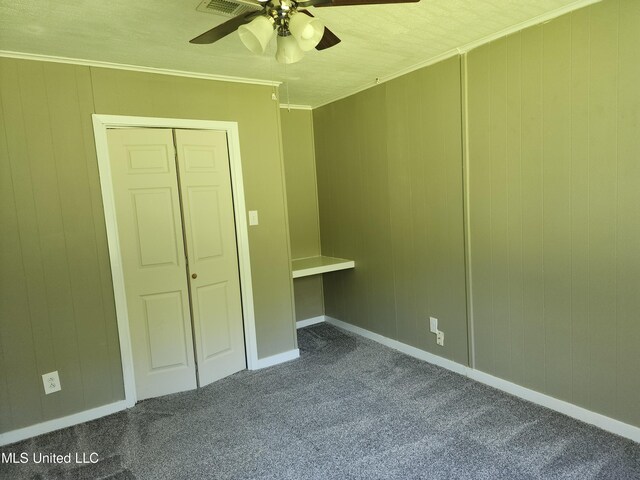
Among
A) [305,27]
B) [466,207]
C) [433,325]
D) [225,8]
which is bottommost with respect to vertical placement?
[433,325]

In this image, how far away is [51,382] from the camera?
2.60 meters

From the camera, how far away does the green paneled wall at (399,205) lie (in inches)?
118

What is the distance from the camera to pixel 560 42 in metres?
2.28

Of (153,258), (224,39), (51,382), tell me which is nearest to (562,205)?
(224,39)

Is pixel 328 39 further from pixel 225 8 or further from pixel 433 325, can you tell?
pixel 433 325

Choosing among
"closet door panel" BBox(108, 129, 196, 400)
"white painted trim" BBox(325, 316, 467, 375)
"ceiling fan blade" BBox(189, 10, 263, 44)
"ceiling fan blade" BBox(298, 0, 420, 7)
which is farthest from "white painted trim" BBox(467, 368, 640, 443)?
"ceiling fan blade" BBox(189, 10, 263, 44)

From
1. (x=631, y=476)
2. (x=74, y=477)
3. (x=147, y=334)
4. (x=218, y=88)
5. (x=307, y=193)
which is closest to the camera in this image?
(x=631, y=476)

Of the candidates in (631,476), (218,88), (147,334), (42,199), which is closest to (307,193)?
(218,88)

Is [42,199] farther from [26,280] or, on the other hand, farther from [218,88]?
[218,88]

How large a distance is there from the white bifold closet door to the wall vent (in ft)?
4.61

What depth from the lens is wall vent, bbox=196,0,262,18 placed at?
165 centimetres

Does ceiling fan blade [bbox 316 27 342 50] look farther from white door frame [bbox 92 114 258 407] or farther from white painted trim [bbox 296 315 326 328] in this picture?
white painted trim [bbox 296 315 326 328]

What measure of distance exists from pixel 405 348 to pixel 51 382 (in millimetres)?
2645

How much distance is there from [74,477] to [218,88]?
2673 millimetres
